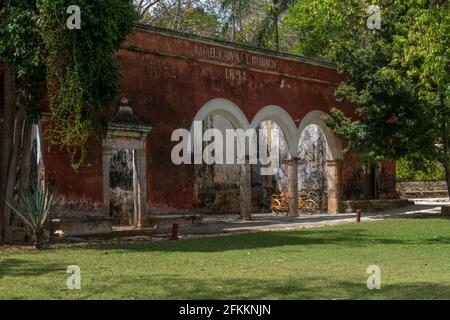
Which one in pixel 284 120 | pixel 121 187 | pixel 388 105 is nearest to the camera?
pixel 388 105

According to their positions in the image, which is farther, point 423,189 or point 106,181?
point 423,189

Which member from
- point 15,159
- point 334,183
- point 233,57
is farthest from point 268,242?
point 334,183

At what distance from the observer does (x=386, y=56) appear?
20.2m

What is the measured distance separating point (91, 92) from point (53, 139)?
8.65 feet

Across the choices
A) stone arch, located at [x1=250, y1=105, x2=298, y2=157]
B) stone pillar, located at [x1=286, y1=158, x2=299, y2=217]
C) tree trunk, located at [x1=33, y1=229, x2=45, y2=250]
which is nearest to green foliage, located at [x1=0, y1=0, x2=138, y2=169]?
tree trunk, located at [x1=33, y1=229, x2=45, y2=250]

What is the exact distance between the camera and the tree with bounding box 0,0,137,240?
1168cm

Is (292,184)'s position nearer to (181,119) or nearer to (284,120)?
(284,120)

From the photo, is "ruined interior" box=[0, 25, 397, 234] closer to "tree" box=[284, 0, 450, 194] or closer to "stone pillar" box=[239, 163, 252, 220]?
"stone pillar" box=[239, 163, 252, 220]

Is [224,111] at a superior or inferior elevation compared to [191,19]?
inferior

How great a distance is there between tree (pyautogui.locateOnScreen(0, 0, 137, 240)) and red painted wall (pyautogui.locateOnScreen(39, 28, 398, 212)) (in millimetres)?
2513

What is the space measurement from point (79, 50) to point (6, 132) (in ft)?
8.02

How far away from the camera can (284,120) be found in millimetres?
21547
